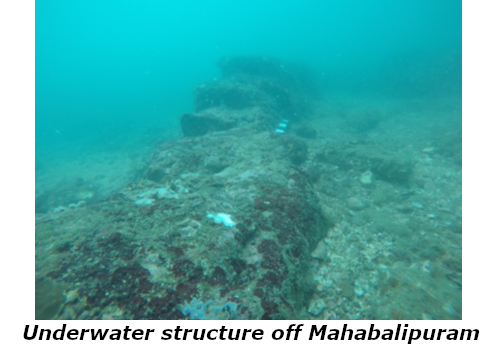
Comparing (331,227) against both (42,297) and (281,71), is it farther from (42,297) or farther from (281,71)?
(281,71)

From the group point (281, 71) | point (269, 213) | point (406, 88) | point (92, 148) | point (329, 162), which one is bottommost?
point (92, 148)

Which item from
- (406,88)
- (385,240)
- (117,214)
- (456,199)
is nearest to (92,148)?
(117,214)

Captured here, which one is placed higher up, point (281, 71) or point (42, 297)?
point (281, 71)

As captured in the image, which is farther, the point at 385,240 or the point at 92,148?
the point at 92,148

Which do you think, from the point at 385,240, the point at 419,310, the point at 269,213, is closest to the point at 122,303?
the point at 269,213

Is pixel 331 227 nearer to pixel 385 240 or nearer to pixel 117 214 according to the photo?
pixel 385 240

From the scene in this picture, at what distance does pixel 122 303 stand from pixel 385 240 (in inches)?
217
